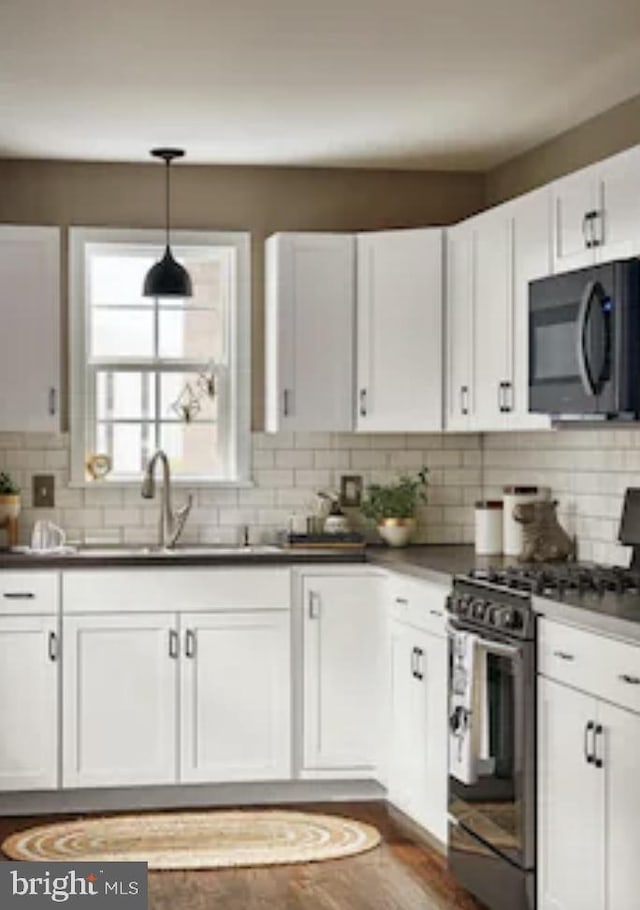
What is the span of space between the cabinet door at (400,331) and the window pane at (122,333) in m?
0.91

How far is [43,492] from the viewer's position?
22.7ft

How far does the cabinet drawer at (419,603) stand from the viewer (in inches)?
222

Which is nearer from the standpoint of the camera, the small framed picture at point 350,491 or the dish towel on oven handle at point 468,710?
the dish towel on oven handle at point 468,710

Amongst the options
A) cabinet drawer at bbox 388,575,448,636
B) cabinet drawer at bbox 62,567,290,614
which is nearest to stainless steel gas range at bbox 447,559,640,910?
cabinet drawer at bbox 388,575,448,636

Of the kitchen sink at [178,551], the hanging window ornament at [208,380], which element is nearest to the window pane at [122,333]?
the hanging window ornament at [208,380]

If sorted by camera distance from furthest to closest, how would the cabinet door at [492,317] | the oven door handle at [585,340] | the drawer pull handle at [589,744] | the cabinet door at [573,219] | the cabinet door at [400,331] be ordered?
the cabinet door at [400,331] < the cabinet door at [492,317] < the cabinet door at [573,219] < the oven door handle at [585,340] < the drawer pull handle at [589,744]

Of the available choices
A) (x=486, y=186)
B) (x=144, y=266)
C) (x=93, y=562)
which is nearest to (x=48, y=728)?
(x=93, y=562)

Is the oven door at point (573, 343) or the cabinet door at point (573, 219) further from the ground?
the cabinet door at point (573, 219)

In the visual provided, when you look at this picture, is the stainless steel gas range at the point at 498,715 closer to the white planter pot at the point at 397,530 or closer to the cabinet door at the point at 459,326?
the cabinet door at the point at 459,326

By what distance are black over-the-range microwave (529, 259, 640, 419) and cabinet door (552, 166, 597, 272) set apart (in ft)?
0.42

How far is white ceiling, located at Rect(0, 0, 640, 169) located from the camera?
464 centimetres

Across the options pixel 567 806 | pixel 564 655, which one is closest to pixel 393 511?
pixel 564 655

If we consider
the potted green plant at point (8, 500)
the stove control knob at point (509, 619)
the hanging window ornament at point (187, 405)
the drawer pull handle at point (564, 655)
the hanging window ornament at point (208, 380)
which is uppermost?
the hanging window ornament at point (208, 380)

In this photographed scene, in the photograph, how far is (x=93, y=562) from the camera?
6.32m
